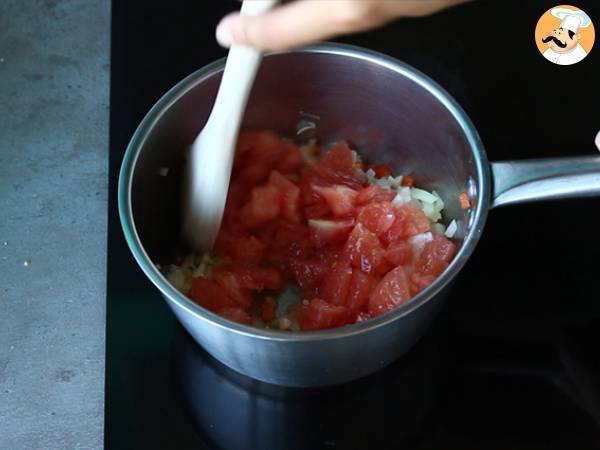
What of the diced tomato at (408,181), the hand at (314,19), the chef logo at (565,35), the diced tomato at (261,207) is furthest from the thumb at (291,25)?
the chef logo at (565,35)

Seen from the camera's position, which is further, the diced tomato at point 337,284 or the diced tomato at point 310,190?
the diced tomato at point 310,190

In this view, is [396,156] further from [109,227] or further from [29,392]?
[29,392]

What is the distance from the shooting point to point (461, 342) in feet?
3.33

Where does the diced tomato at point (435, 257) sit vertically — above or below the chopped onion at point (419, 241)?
below

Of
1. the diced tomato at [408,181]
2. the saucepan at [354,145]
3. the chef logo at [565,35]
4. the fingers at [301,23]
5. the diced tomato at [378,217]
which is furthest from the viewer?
the chef logo at [565,35]

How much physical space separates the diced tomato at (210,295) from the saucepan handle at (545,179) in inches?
14.4

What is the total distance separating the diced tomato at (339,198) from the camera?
1.08 m

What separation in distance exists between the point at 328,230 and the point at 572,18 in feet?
1.93

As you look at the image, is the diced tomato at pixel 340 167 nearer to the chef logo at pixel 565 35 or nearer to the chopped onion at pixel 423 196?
the chopped onion at pixel 423 196

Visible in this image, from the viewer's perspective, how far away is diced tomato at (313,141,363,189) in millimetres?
1134

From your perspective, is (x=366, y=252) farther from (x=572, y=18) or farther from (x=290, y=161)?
(x=572, y=18)

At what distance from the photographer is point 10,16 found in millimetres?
1426

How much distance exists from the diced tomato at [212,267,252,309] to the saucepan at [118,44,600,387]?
0.09 m

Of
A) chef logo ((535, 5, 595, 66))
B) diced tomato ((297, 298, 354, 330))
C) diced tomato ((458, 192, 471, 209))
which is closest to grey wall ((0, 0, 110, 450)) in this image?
diced tomato ((297, 298, 354, 330))
